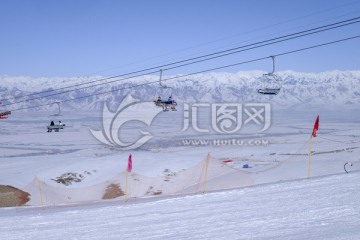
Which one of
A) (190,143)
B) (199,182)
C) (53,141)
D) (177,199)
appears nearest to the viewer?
(177,199)

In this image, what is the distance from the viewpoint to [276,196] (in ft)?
27.9

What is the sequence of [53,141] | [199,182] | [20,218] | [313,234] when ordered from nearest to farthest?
[313,234] → [20,218] → [199,182] → [53,141]

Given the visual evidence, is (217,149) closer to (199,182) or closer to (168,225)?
(199,182)

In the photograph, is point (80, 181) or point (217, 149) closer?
point (80, 181)

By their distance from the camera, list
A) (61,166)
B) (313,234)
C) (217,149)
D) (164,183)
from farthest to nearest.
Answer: (217,149)
(61,166)
(164,183)
(313,234)

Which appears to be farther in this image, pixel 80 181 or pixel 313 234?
pixel 80 181

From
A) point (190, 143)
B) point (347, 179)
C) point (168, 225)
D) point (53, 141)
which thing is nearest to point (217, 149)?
point (190, 143)

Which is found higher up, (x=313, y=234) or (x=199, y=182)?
(x=313, y=234)

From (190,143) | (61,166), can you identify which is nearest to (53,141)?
(190,143)

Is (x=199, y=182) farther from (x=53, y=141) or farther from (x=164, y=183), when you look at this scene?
(x=53, y=141)

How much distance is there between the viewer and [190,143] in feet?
126

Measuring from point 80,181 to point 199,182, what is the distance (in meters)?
5.95

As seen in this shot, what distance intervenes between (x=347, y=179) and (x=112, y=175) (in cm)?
1178

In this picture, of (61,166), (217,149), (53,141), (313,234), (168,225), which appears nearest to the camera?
(313,234)
